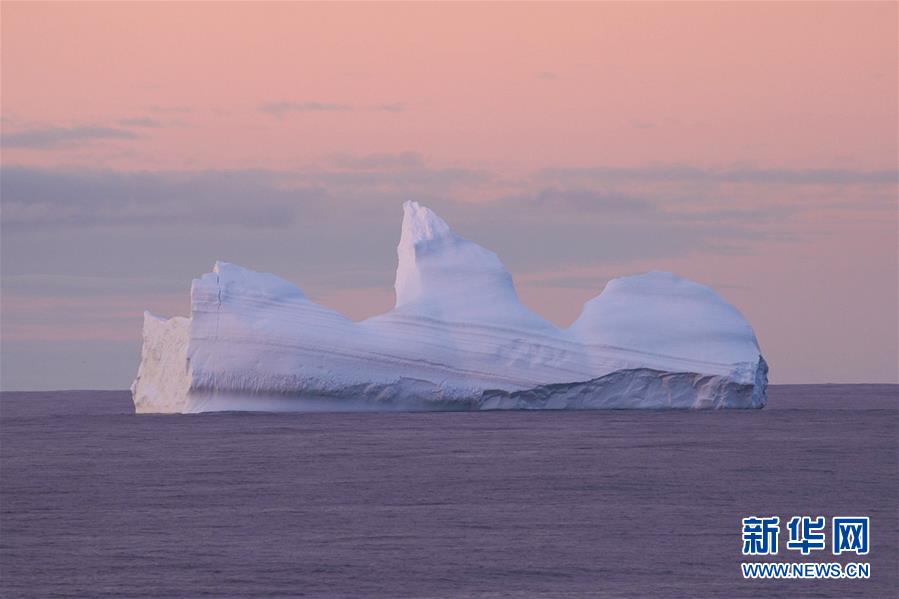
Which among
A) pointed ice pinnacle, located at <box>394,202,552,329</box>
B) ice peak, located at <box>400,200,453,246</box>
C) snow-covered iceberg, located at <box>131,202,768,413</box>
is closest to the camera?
snow-covered iceberg, located at <box>131,202,768,413</box>

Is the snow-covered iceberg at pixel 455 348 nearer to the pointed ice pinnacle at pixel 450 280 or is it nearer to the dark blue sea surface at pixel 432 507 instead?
the pointed ice pinnacle at pixel 450 280

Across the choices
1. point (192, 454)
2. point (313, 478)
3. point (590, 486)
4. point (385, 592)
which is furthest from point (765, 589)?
point (192, 454)

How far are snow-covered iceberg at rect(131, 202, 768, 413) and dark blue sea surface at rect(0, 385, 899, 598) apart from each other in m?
0.63

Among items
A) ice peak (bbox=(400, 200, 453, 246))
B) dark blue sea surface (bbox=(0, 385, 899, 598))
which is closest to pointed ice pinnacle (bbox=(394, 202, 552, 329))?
ice peak (bbox=(400, 200, 453, 246))

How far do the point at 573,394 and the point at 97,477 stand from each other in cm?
1031

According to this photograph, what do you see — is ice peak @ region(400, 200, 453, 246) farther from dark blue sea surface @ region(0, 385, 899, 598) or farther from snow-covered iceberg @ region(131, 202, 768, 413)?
dark blue sea surface @ region(0, 385, 899, 598)

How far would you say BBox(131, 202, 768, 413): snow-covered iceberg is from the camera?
25281 millimetres

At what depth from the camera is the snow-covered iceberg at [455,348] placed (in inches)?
995

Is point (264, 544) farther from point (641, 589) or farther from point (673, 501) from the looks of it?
point (673, 501)

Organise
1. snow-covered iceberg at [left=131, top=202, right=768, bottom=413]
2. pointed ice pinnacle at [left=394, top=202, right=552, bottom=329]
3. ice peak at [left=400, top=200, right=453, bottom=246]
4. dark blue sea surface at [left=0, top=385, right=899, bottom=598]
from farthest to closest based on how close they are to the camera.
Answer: ice peak at [left=400, top=200, right=453, bottom=246], pointed ice pinnacle at [left=394, top=202, right=552, bottom=329], snow-covered iceberg at [left=131, top=202, right=768, bottom=413], dark blue sea surface at [left=0, top=385, right=899, bottom=598]

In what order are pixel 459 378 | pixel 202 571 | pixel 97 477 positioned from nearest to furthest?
pixel 202 571, pixel 97 477, pixel 459 378

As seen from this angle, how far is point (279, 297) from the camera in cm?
2595

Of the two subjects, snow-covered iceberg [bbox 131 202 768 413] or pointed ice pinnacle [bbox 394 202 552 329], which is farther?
pointed ice pinnacle [bbox 394 202 552 329]

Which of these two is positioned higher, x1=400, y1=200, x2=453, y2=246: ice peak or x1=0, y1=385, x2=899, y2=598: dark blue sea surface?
x1=400, y1=200, x2=453, y2=246: ice peak
